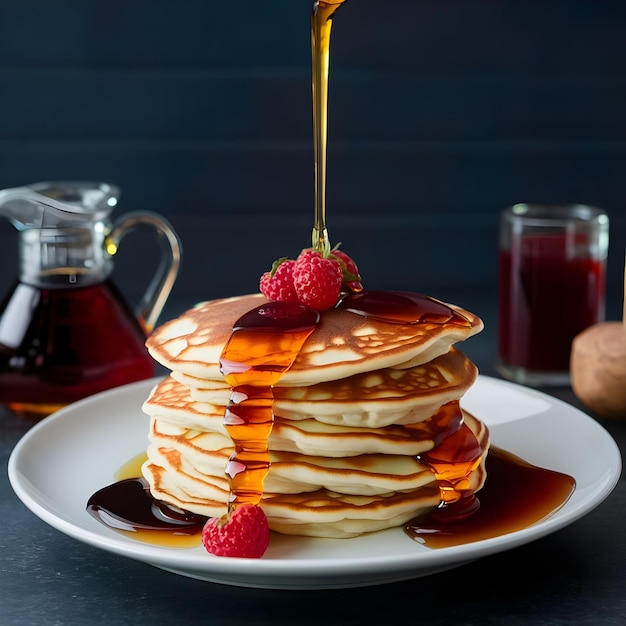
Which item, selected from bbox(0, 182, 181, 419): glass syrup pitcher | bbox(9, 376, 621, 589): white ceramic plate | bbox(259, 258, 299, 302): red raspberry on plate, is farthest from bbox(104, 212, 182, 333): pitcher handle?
bbox(259, 258, 299, 302): red raspberry on plate

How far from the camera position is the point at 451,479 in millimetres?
1248

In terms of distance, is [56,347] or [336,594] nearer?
[336,594]

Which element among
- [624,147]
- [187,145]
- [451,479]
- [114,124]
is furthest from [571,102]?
[451,479]

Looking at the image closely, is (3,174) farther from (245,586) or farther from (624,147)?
(245,586)

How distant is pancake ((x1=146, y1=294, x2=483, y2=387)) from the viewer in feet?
3.84

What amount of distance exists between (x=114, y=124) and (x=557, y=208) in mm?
1240

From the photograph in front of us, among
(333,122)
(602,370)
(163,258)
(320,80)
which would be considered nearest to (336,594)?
(320,80)

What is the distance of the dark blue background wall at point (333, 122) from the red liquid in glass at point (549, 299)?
65cm

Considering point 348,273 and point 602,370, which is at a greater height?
point 348,273

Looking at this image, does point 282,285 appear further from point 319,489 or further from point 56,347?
point 56,347

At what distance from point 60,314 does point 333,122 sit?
1.24 m

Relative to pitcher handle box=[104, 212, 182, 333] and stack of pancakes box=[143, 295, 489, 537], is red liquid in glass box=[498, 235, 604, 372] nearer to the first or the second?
pitcher handle box=[104, 212, 182, 333]

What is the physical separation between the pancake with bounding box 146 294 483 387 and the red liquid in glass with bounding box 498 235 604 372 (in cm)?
77

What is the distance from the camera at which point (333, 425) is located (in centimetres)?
121
